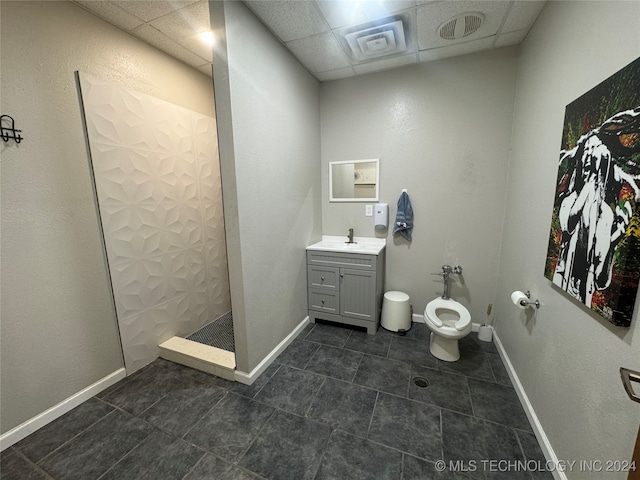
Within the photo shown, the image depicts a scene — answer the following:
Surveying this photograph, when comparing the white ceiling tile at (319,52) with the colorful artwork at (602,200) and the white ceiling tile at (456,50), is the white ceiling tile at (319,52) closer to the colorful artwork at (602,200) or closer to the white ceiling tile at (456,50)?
the white ceiling tile at (456,50)

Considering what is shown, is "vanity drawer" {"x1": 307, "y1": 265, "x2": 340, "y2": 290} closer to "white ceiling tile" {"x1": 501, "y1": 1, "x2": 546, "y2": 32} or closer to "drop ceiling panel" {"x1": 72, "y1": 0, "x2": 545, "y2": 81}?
"drop ceiling panel" {"x1": 72, "y1": 0, "x2": 545, "y2": 81}

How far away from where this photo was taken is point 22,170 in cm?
142

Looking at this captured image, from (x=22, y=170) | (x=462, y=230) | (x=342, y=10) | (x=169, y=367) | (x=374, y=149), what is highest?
(x=342, y=10)

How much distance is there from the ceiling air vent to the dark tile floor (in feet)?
8.98

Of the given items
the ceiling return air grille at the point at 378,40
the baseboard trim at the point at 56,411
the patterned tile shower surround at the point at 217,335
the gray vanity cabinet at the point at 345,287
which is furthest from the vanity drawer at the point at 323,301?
the ceiling return air grille at the point at 378,40

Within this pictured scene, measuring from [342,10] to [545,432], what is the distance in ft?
9.70

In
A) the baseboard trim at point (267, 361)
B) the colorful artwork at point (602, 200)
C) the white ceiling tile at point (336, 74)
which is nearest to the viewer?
the colorful artwork at point (602, 200)

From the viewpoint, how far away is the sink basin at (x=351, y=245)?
254 centimetres

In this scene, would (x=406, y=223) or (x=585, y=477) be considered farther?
(x=406, y=223)

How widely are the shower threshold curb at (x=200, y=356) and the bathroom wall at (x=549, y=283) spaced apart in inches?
81.3

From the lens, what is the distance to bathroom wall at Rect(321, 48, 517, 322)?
7.72 feet

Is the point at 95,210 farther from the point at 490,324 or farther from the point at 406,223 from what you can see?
the point at 490,324

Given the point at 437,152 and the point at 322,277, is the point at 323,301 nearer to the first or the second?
the point at 322,277

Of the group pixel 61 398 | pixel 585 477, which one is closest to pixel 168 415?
pixel 61 398
